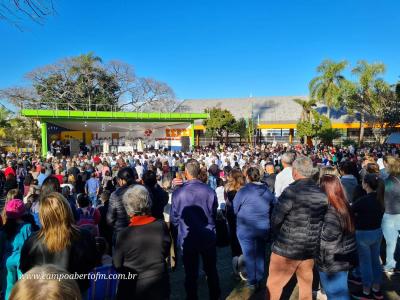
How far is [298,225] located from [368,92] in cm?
2943

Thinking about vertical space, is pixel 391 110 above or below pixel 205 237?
above

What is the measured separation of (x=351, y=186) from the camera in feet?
16.5

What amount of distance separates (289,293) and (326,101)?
30.7 meters

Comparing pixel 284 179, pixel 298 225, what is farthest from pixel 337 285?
pixel 284 179

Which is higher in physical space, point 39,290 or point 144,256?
point 39,290

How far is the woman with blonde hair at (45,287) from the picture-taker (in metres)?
1.17

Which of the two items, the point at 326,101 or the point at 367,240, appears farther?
the point at 326,101

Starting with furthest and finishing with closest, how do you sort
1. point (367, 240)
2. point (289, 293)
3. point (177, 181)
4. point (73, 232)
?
point (177, 181)
point (289, 293)
point (367, 240)
point (73, 232)

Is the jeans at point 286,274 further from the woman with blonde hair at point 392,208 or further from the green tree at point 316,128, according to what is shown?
the green tree at point 316,128

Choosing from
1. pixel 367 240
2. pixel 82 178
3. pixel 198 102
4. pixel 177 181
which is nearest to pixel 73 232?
pixel 367 240

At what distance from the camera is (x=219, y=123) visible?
31.8 meters

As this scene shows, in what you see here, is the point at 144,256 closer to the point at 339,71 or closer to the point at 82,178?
the point at 82,178

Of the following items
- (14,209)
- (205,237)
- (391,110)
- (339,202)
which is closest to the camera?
(339,202)

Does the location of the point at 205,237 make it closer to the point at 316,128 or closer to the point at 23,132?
the point at 316,128
